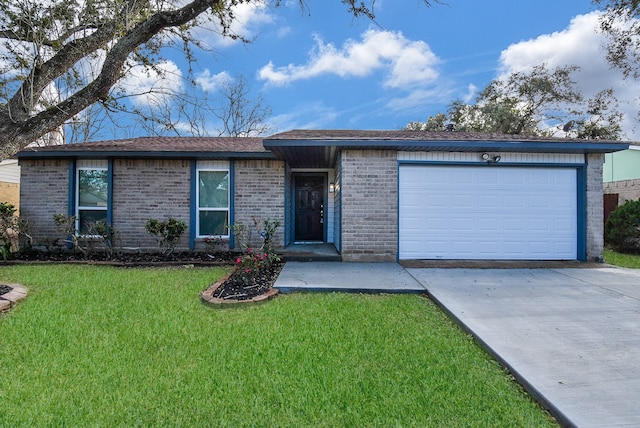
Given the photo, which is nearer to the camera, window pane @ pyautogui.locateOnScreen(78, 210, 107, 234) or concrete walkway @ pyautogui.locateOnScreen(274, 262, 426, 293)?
concrete walkway @ pyautogui.locateOnScreen(274, 262, 426, 293)

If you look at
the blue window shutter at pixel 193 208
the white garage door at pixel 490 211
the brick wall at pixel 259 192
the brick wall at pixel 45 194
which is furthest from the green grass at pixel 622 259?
the brick wall at pixel 45 194

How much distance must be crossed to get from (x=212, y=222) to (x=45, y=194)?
4.24m

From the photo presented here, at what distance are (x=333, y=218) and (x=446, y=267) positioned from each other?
13.4 ft

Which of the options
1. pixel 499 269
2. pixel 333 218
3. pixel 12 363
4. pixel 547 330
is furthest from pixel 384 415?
pixel 333 218

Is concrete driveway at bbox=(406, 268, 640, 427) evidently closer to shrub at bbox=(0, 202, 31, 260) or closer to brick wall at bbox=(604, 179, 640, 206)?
brick wall at bbox=(604, 179, 640, 206)

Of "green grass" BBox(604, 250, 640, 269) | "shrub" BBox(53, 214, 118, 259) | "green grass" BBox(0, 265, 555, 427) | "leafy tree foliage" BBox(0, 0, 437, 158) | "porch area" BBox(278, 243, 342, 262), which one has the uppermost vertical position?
"leafy tree foliage" BBox(0, 0, 437, 158)

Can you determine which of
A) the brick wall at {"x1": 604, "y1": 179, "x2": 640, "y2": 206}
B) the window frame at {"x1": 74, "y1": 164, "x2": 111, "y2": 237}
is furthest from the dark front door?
the brick wall at {"x1": 604, "y1": 179, "x2": 640, "y2": 206}

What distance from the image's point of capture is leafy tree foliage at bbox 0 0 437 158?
4.81 metres

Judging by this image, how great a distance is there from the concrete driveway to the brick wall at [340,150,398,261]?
129 cm

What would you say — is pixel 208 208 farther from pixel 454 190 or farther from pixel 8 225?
pixel 454 190

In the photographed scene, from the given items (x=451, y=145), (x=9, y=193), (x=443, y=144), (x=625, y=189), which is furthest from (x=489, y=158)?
(x=9, y=193)

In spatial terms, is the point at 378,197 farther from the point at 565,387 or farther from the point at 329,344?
the point at 565,387

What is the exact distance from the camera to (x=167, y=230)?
24.7ft

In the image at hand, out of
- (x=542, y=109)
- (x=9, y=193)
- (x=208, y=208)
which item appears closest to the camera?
(x=208, y=208)
